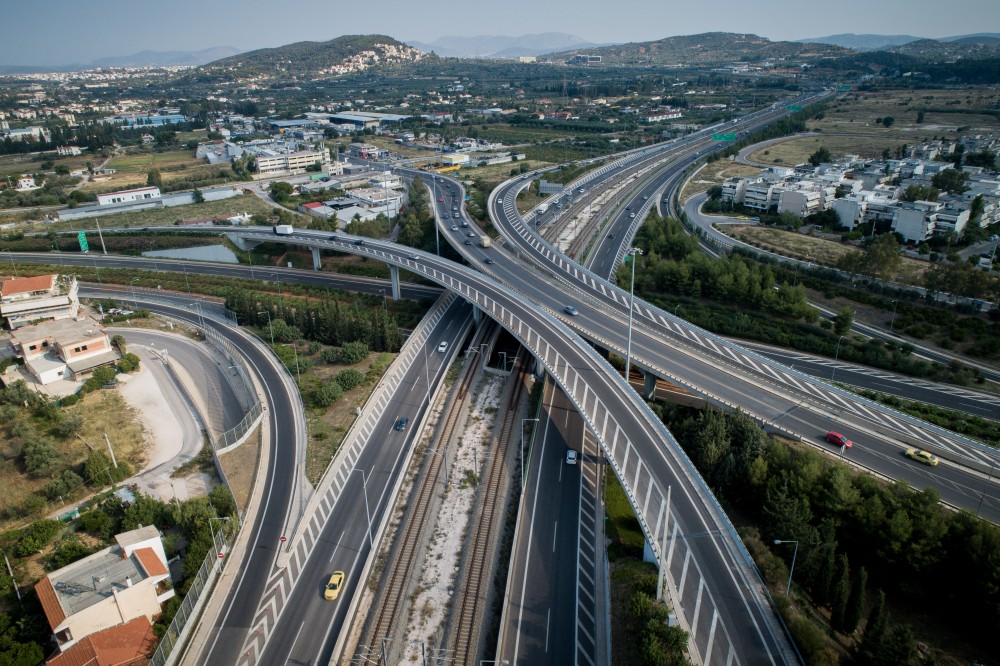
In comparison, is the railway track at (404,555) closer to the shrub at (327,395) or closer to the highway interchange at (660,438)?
the highway interchange at (660,438)

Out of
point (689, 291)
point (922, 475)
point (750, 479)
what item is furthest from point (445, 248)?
point (922, 475)

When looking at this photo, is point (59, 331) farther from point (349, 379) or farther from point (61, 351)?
point (349, 379)

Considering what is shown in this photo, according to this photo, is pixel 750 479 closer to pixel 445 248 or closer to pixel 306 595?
pixel 306 595

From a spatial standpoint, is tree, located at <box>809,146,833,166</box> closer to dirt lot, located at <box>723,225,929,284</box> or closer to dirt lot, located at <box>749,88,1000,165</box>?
dirt lot, located at <box>749,88,1000,165</box>

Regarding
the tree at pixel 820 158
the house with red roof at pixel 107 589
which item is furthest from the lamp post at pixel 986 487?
the tree at pixel 820 158

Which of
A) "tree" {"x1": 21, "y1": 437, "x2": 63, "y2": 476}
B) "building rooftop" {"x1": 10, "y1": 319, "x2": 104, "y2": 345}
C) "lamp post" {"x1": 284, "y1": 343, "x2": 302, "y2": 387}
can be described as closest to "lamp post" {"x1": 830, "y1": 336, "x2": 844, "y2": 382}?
"lamp post" {"x1": 284, "y1": 343, "x2": 302, "y2": 387}

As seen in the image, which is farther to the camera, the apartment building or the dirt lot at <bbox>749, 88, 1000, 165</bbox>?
the dirt lot at <bbox>749, 88, 1000, 165</bbox>
